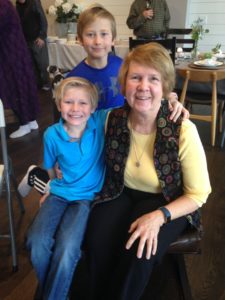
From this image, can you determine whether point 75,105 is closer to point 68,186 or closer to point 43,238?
point 68,186

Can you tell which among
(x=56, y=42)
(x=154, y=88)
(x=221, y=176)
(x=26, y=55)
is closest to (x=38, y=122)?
(x=26, y=55)

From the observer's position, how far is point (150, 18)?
13.3 ft

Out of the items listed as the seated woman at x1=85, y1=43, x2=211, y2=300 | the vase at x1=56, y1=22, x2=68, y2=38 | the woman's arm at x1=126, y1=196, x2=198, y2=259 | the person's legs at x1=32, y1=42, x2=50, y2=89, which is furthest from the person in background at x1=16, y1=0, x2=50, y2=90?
the woman's arm at x1=126, y1=196, x2=198, y2=259

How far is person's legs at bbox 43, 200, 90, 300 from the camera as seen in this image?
113 cm

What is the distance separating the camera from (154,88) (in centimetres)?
112

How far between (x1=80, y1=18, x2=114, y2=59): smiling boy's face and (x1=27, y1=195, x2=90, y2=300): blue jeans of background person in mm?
756

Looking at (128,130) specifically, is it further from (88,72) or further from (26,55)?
(26,55)

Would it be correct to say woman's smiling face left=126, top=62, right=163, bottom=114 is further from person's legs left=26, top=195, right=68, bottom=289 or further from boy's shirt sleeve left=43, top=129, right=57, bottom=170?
person's legs left=26, top=195, right=68, bottom=289

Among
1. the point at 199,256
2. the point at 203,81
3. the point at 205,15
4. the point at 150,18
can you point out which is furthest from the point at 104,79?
the point at 205,15

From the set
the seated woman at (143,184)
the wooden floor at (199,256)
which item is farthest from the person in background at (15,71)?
the seated woman at (143,184)

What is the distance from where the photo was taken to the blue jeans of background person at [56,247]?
1.13 m

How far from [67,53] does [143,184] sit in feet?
10.5

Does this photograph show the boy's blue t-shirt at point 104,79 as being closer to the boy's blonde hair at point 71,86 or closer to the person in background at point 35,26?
the boy's blonde hair at point 71,86

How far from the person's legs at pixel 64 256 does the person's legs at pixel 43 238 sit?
0.02 metres
